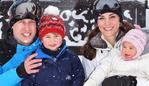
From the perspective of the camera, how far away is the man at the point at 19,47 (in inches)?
142

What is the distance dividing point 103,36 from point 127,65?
38 centimetres

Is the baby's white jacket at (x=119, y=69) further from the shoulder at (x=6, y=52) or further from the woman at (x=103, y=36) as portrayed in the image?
the shoulder at (x=6, y=52)

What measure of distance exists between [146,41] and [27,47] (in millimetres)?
927

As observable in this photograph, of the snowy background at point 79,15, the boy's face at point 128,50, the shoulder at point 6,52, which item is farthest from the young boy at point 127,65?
the snowy background at point 79,15

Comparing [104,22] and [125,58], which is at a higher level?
[104,22]

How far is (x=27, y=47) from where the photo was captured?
375 centimetres

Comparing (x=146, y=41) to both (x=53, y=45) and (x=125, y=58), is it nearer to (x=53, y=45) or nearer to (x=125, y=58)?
(x=125, y=58)

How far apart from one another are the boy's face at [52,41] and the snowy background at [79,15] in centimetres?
146

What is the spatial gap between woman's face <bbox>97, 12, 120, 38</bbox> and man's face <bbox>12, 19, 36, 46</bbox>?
545mm

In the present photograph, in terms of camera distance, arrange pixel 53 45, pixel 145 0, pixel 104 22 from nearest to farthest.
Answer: pixel 53 45, pixel 104 22, pixel 145 0

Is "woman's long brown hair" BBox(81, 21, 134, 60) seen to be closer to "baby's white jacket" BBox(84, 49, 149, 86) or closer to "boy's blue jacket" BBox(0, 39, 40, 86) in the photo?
"baby's white jacket" BBox(84, 49, 149, 86)

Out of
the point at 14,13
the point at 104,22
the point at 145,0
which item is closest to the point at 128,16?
the point at 145,0

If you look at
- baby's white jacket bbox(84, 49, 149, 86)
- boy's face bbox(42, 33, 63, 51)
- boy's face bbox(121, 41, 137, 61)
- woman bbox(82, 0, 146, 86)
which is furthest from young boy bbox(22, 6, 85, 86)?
boy's face bbox(121, 41, 137, 61)

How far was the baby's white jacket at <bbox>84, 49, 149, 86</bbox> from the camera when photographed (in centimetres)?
365
